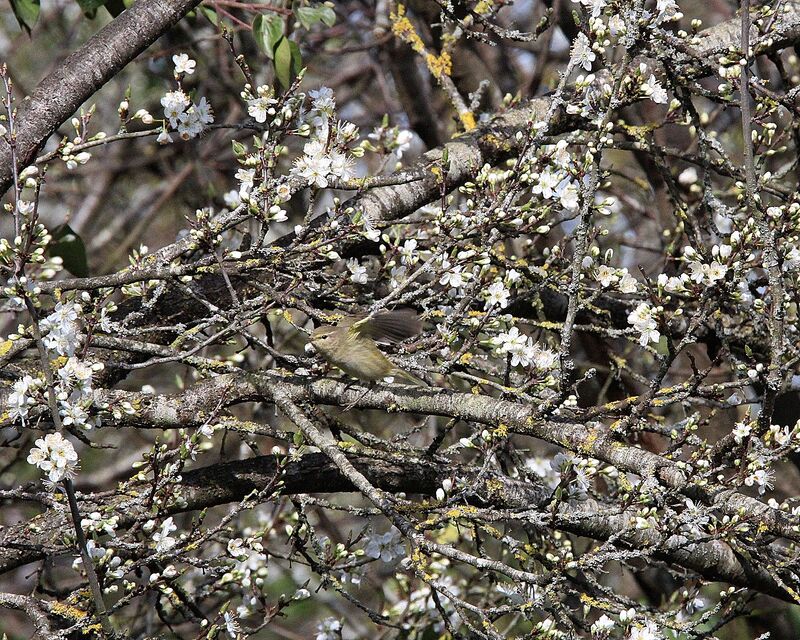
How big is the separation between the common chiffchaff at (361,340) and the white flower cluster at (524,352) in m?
0.45

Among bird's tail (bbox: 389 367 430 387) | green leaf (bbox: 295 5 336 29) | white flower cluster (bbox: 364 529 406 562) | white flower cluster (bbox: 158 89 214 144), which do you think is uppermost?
green leaf (bbox: 295 5 336 29)

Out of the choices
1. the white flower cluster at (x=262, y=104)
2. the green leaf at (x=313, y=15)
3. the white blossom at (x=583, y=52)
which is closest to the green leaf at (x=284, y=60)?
the green leaf at (x=313, y=15)

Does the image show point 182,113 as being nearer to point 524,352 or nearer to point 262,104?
point 262,104

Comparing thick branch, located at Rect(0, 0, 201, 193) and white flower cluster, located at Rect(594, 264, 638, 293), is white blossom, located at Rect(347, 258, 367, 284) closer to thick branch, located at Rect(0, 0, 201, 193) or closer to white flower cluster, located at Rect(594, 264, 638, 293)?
white flower cluster, located at Rect(594, 264, 638, 293)

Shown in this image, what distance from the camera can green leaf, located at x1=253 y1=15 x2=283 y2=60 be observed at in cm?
343

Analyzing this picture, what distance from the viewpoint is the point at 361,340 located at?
3381 millimetres

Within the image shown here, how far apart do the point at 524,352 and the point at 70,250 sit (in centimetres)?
222

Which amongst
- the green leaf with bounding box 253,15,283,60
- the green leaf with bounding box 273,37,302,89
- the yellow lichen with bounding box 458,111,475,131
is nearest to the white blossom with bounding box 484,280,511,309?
the green leaf with bounding box 273,37,302,89

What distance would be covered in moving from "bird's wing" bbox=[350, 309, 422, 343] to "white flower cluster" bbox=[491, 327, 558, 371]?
435 millimetres

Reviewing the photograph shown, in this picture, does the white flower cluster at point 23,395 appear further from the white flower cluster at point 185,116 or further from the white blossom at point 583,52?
the white blossom at point 583,52

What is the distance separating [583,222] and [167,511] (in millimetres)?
1671

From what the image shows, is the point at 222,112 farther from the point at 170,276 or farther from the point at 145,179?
the point at 170,276

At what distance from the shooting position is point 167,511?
10.2 feet

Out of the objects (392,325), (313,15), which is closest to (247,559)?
(392,325)
